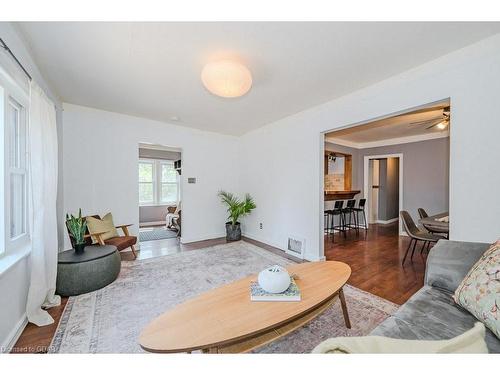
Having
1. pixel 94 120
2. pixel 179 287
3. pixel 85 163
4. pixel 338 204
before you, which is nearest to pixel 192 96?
pixel 94 120

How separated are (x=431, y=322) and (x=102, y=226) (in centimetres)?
379

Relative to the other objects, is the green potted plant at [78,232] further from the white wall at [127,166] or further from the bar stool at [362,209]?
the bar stool at [362,209]

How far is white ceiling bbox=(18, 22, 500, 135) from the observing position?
65.6 inches

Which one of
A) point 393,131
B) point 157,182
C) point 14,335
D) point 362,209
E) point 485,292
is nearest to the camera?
point 485,292

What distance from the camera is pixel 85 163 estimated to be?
11.4 ft

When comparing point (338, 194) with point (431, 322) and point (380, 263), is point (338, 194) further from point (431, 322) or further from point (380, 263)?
point (431, 322)

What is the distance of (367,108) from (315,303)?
2.42 m

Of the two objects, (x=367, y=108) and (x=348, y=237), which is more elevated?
(x=367, y=108)

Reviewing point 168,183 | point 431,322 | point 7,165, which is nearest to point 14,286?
point 7,165

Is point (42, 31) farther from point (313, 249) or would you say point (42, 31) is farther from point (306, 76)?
point (313, 249)

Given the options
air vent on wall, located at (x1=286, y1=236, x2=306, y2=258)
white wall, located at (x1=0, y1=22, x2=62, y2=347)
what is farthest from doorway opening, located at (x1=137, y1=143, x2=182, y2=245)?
white wall, located at (x1=0, y1=22, x2=62, y2=347)

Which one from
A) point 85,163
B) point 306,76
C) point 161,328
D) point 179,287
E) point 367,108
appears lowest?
point 179,287

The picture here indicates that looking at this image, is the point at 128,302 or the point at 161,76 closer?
the point at 128,302

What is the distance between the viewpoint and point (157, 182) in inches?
278
